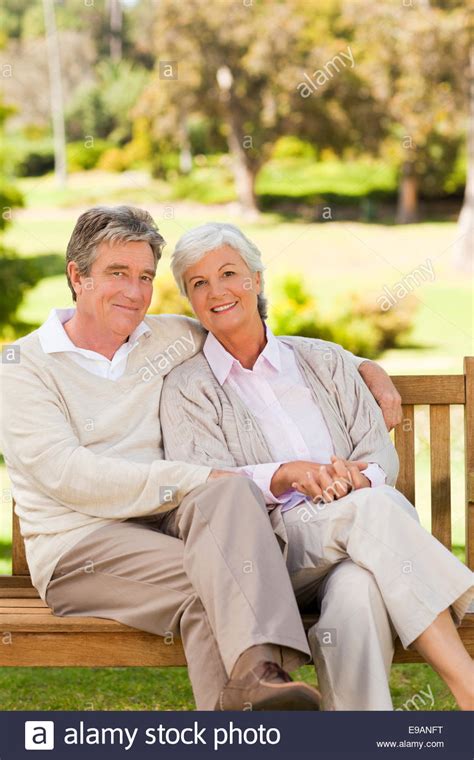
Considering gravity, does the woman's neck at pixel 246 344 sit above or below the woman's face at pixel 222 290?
below

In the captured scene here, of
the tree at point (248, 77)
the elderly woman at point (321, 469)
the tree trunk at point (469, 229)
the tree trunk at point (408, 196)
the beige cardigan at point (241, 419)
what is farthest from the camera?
the tree trunk at point (408, 196)

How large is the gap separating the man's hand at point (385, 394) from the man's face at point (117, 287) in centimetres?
73

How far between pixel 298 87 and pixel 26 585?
16702 mm

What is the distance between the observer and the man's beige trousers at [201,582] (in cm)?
246

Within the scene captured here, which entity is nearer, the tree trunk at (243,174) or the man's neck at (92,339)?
the man's neck at (92,339)

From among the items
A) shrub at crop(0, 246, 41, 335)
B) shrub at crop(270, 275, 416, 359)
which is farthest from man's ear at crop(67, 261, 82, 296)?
shrub at crop(270, 275, 416, 359)

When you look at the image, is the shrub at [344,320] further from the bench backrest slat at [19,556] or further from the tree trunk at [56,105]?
the tree trunk at [56,105]

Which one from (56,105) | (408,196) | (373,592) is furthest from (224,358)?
(56,105)

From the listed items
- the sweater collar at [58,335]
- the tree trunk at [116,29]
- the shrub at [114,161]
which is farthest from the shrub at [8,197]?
the tree trunk at [116,29]

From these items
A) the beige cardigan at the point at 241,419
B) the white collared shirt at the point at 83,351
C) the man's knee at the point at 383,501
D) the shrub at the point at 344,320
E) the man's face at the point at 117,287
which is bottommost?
the shrub at the point at 344,320

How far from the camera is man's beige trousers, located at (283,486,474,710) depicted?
2.54 m

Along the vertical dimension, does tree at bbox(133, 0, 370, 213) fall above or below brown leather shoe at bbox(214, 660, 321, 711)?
above

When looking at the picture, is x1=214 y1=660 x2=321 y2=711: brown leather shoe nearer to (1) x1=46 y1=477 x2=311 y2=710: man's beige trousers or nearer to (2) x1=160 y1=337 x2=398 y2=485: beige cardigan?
(1) x1=46 y1=477 x2=311 y2=710: man's beige trousers

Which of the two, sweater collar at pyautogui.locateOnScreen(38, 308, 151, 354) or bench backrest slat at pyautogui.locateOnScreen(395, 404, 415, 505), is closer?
sweater collar at pyautogui.locateOnScreen(38, 308, 151, 354)
